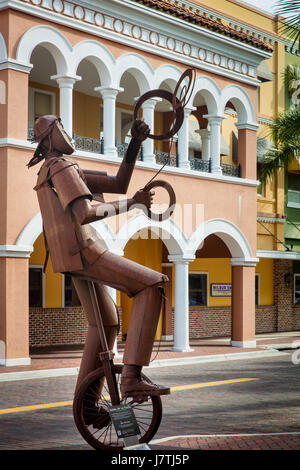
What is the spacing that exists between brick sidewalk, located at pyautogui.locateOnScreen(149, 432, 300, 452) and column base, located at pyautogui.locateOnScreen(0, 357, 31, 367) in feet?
28.5

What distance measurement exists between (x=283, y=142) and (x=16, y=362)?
11953mm

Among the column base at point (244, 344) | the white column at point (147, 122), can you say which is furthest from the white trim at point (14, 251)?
the column base at point (244, 344)

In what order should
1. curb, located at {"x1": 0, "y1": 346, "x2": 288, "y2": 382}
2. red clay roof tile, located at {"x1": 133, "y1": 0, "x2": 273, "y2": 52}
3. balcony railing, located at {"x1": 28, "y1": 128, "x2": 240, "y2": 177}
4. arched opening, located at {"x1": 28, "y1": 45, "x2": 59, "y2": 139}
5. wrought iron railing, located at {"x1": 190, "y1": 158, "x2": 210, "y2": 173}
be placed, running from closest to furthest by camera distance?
1. curb, located at {"x1": 0, "y1": 346, "x2": 288, "y2": 382}
2. balcony railing, located at {"x1": 28, "y1": 128, "x2": 240, "y2": 177}
3. red clay roof tile, located at {"x1": 133, "y1": 0, "x2": 273, "y2": 52}
4. arched opening, located at {"x1": 28, "y1": 45, "x2": 59, "y2": 139}
5. wrought iron railing, located at {"x1": 190, "y1": 158, "x2": 210, "y2": 173}

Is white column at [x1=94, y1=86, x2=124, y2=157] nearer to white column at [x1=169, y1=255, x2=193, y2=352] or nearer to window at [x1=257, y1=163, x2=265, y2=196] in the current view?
white column at [x1=169, y1=255, x2=193, y2=352]

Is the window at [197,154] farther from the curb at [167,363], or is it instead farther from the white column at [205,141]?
the curb at [167,363]

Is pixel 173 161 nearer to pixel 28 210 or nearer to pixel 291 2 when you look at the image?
pixel 28 210

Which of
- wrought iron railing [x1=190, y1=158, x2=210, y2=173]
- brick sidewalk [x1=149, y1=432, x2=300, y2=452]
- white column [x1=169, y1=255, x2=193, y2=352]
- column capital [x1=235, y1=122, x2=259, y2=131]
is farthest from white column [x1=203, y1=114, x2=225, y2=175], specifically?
brick sidewalk [x1=149, y1=432, x2=300, y2=452]

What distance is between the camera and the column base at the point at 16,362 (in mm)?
15820

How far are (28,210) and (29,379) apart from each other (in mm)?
3592

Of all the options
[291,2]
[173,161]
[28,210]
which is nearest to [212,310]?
[173,161]

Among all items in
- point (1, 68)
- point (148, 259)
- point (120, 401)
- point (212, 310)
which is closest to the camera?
point (120, 401)

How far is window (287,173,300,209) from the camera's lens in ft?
97.6

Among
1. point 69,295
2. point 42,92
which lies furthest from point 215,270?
point 42,92

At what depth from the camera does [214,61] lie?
21.2 m
